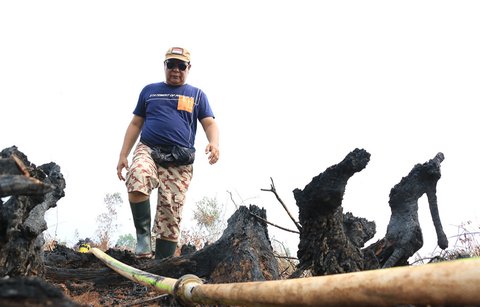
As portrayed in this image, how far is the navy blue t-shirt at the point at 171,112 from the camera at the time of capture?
4520mm

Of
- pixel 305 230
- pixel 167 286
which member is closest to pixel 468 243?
pixel 305 230

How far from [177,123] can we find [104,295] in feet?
6.69

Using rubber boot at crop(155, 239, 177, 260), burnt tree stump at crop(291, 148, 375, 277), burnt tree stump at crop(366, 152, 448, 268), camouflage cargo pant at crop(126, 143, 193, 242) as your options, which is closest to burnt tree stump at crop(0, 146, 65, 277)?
burnt tree stump at crop(291, 148, 375, 277)

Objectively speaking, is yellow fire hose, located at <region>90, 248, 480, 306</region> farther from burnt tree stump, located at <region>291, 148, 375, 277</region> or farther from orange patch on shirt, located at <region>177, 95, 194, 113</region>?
orange patch on shirt, located at <region>177, 95, 194, 113</region>

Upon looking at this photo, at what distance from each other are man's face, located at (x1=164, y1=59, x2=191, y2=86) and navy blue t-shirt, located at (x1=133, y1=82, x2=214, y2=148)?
0.23 ft

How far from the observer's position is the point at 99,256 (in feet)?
11.4

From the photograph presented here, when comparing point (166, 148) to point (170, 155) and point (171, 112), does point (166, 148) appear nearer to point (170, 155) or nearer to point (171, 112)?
point (170, 155)

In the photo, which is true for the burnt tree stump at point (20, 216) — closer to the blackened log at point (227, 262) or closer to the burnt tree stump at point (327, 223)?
the blackened log at point (227, 262)

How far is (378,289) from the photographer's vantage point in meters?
0.92

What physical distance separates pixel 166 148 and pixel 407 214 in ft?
8.84

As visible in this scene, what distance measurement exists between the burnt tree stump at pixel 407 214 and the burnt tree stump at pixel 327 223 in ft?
0.96

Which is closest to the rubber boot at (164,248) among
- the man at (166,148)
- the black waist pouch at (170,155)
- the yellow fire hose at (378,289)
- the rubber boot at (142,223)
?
the man at (166,148)

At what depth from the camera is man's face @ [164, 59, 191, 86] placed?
15.5 ft

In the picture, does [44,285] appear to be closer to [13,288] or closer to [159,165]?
[13,288]
